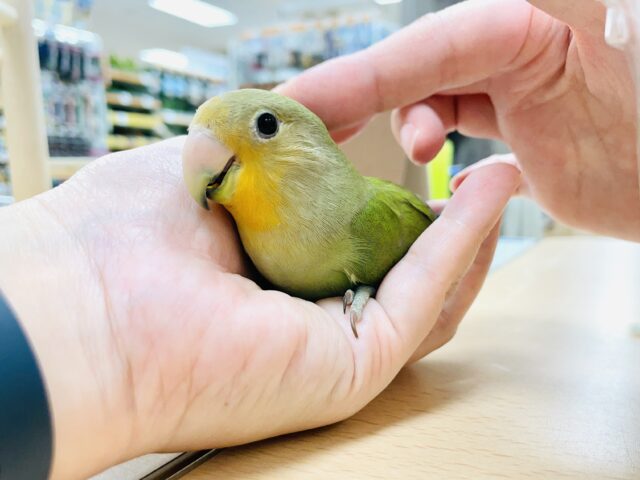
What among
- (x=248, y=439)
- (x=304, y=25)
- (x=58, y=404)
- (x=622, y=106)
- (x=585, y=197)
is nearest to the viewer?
(x=58, y=404)

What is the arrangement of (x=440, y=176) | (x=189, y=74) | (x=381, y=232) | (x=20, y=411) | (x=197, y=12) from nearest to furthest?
(x=20, y=411) → (x=381, y=232) → (x=440, y=176) → (x=189, y=74) → (x=197, y=12)

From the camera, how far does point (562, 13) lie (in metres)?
0.66

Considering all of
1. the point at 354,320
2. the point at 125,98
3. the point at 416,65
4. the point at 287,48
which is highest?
the point at 287,48

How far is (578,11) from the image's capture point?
0.65 metres

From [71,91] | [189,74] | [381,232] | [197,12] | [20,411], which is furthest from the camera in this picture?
[197,12]

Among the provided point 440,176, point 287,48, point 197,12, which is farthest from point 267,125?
point 197,12

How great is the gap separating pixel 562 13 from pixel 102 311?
610 mm

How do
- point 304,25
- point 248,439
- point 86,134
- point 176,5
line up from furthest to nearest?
point 176,5 → point 304,25 → point 86,134 → point 248,439

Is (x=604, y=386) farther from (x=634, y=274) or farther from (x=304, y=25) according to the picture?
(x=304, y=25)

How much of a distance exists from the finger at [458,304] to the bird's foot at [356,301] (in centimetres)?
14

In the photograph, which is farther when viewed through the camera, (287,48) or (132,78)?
(132,78)

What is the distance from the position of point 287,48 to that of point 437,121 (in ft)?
9.06

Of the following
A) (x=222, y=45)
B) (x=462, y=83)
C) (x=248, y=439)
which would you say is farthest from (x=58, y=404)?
(x=222, y=45)

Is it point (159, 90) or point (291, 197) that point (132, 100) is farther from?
point (291, 197)
